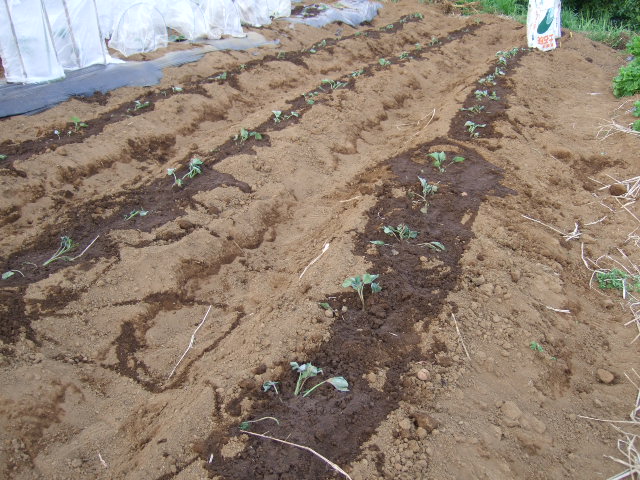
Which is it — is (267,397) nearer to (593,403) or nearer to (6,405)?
(6,405)

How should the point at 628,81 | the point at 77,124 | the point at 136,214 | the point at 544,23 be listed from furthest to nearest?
1. the point at 544,23
2. the point at 628,81
3. the point at 77,124
4. the point at 136,214

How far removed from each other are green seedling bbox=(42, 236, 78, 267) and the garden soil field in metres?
0.06

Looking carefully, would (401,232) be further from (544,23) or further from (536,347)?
(544,23)

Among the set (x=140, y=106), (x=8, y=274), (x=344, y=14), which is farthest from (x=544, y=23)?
(x=8, y=274)

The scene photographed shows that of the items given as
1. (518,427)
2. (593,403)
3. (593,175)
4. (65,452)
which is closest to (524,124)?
(593,175)

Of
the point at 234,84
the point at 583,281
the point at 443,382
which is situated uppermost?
the point at 234,84

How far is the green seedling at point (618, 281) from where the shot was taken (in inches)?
141

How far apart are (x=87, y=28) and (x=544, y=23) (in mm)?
8311

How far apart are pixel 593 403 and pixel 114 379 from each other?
2922mm

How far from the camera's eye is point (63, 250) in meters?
3.96

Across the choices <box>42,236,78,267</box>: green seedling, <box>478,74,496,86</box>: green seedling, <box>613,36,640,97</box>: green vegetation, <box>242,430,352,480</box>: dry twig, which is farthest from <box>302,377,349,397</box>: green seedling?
<box>613,36,640,97</box>: green vegetation

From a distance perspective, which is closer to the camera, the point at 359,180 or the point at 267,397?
the point at 267,397

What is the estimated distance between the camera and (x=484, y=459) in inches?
87.2

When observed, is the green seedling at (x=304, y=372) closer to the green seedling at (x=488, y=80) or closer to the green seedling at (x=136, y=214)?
the green seedling at (x=136, y=214)
